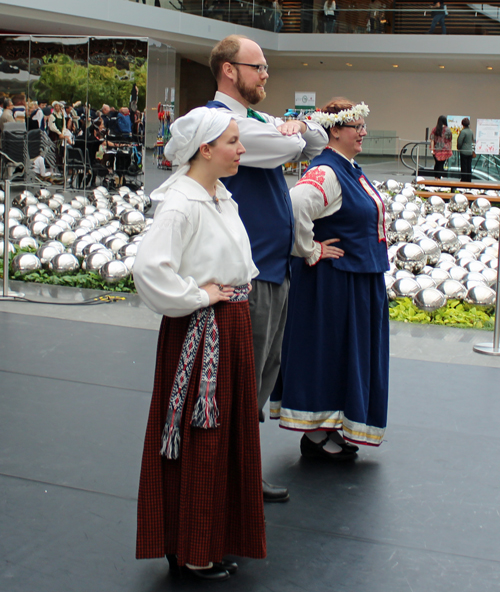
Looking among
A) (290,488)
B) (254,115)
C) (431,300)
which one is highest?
(254,115)

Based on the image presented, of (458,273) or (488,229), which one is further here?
(488,229)

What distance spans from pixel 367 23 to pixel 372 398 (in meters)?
23.8

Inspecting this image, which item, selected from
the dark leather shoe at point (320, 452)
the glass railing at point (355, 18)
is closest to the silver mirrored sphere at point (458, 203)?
the dark leather shoe at point (320, 452)

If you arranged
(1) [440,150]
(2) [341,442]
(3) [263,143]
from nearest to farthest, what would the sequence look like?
(3) [263,143], (2) [341,442], (1) [440,150]

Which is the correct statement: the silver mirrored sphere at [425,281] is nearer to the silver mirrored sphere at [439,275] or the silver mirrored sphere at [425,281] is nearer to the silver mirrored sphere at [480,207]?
the silver mirrored sphere at [439,275]

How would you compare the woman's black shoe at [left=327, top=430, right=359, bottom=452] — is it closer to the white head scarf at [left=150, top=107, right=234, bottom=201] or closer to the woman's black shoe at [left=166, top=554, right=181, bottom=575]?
the woman's black shoe at [left=166, top=554, right=181, bottom=575]

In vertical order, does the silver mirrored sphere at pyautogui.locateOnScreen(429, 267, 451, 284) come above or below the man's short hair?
below

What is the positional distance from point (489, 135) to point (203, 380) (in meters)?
13.4

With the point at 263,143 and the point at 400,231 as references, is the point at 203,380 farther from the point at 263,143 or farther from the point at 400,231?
the point at 400,231

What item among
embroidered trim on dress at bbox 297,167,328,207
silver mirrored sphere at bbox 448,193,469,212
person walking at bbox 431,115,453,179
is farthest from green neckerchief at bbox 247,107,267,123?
person walking at bbox 431,115,453,179

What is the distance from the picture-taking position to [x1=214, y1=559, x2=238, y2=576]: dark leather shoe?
2.46 m

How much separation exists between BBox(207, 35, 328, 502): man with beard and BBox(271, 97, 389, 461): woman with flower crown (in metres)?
0.47

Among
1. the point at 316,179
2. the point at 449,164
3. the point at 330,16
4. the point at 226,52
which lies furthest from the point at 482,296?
the point at 330,16

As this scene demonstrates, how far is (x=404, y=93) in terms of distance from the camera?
96.4 feet
